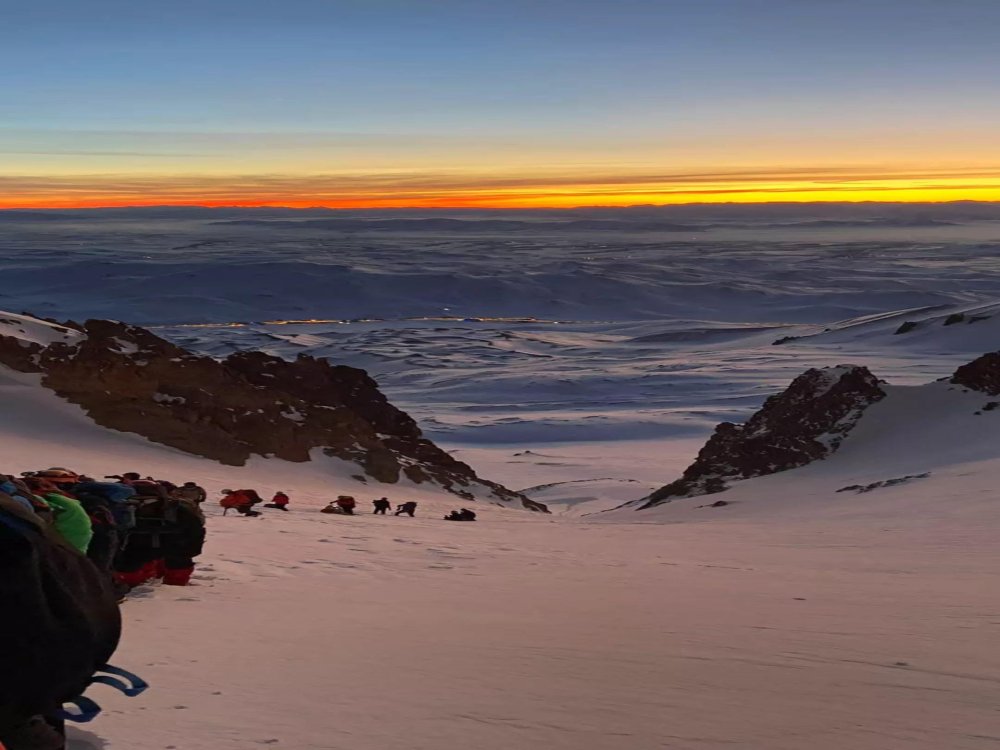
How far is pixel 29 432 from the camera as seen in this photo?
56.6ft

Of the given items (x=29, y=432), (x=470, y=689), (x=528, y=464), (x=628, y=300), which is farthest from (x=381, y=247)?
(x=470, y=689)

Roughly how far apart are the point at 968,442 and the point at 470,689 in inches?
706

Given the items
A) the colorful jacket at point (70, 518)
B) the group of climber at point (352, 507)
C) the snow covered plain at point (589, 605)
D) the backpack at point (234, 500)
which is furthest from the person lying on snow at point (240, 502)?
the colorful jacket at point (70, 518)

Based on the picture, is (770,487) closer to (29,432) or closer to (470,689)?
(29,432)

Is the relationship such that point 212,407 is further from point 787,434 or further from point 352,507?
point 787,434

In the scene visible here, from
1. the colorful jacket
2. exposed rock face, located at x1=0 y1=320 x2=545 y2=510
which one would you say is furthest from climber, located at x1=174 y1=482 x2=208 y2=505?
exposed rock face, located at x1=0 y1=320 x2=545 y2=510

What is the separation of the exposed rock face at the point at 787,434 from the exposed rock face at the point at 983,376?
1524mm

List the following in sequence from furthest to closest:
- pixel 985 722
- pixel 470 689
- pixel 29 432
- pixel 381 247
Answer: pixel 381 247 → pixel 29 432 → pixel 470 689 → pixel 985 722

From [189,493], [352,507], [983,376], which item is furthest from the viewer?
[983,376]

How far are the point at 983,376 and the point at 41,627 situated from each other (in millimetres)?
23078

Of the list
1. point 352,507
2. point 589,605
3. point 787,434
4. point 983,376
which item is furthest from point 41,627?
point 983,376

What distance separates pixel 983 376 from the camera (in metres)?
23.8

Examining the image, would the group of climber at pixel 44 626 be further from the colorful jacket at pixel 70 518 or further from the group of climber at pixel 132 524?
the group of climber at pixel 132 524

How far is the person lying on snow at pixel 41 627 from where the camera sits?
311 cm
